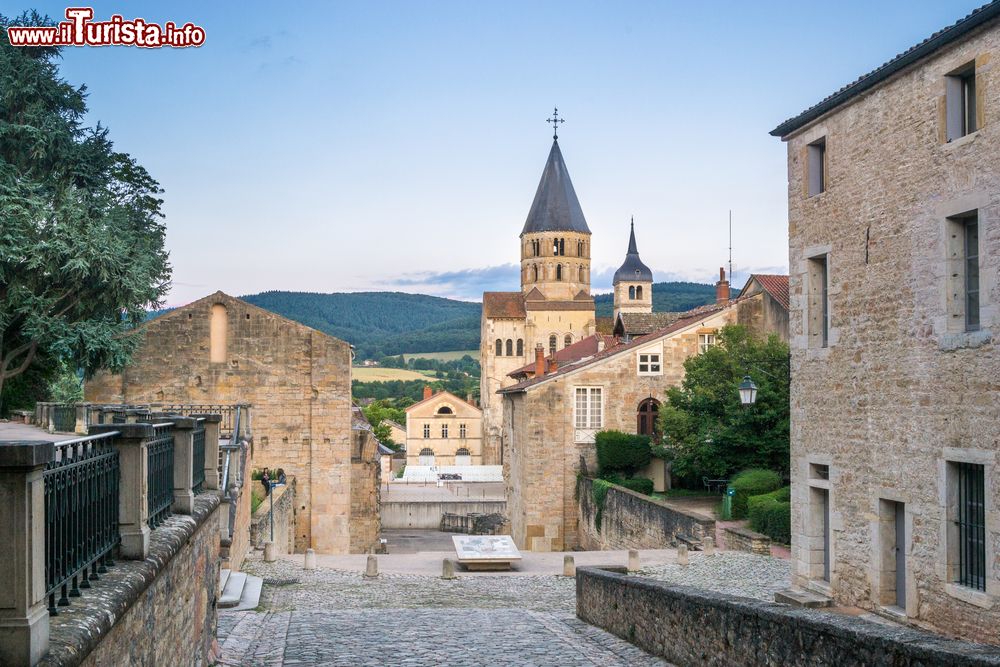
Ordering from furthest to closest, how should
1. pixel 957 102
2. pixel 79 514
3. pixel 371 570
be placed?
1. pixel 371 570
2. pixel 957 102
3. pixel 79 514

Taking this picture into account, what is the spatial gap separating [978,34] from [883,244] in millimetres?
2930

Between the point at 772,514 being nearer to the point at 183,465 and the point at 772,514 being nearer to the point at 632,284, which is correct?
the point at 183,465

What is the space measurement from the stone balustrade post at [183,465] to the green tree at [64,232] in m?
20.1

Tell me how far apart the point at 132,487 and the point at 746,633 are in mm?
5774

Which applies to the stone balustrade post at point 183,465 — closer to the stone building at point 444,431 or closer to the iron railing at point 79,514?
the iron railing at point 79,514

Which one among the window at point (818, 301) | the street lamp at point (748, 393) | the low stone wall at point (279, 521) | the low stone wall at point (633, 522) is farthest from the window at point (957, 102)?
the low stone wall at point (279, 521)

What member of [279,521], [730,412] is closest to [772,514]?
[730,412]

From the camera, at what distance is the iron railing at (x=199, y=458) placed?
1052 centimetres

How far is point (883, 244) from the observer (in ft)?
44.3

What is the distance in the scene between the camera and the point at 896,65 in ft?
42.5

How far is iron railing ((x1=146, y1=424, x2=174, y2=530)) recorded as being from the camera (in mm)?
7695

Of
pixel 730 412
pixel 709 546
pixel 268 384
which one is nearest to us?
pixel 709 546

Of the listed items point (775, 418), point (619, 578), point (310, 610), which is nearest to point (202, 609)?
point (619, 578)

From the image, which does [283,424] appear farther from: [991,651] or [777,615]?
[991,651]
